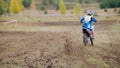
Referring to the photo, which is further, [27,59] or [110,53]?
[110,53]

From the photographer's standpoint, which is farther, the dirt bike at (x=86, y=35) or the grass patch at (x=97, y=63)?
the dirt bike at (x=86, y=35)

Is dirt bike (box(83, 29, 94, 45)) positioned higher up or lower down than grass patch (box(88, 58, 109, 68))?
lower down

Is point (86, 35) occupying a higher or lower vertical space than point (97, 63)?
lower

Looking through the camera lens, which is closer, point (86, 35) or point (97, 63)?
point (97, 63)

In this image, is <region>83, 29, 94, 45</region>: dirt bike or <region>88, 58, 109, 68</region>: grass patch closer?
<region>88, 58, 109, 68</region>: grass patch

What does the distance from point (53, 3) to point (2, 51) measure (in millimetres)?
165128

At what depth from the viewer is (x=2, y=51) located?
1368 cm

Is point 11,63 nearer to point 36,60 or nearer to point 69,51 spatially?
point 36,60

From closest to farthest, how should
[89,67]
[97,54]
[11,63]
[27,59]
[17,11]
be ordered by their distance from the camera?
[89,67], [11,63], [27,59], [97,54], [17,11]

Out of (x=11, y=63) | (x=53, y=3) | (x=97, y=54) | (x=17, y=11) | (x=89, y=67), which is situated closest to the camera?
(x=89, y=67)

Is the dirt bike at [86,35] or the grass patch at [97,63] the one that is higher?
the grass patch at [97,63]

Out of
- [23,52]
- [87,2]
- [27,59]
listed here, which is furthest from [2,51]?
[87,2]

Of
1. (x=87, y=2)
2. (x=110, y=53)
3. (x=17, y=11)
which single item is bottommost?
(x=87, y=2)

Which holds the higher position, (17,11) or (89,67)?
(89,67)
